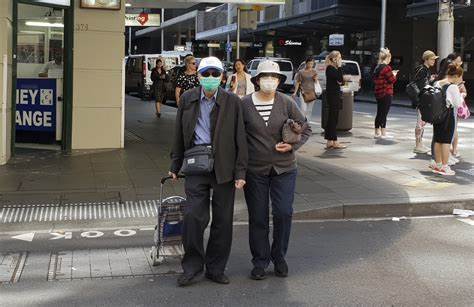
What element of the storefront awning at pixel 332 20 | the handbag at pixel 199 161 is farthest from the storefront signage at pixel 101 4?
the storefront awning at pixel 332 20

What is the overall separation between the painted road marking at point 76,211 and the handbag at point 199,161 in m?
2.43

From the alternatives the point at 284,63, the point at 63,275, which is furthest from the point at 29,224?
the point at 284,63

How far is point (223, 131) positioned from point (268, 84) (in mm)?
527

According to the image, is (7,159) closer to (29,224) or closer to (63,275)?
(29,224)

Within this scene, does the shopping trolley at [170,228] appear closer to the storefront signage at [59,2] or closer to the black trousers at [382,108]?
the storefront signage at [59,2]

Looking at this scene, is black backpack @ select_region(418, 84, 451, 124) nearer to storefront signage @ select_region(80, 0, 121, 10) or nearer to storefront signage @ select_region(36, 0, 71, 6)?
storefront signage @ select_region(80, 0, 121, 10)

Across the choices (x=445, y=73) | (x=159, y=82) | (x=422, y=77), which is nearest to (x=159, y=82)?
(x=159, y=82)

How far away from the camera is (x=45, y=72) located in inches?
476

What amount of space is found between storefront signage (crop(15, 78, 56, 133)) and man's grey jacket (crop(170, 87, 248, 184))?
736cm

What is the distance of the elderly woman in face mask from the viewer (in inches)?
209

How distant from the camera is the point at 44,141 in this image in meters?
12.3

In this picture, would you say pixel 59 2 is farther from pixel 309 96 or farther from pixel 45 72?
pixel 309 96

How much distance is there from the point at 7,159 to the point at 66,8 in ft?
9.86

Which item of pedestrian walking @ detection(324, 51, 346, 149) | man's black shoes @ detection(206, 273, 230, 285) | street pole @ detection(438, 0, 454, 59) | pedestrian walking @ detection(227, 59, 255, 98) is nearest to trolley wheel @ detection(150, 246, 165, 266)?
man's black shoes @ detection(206, 273, 230, 285)
